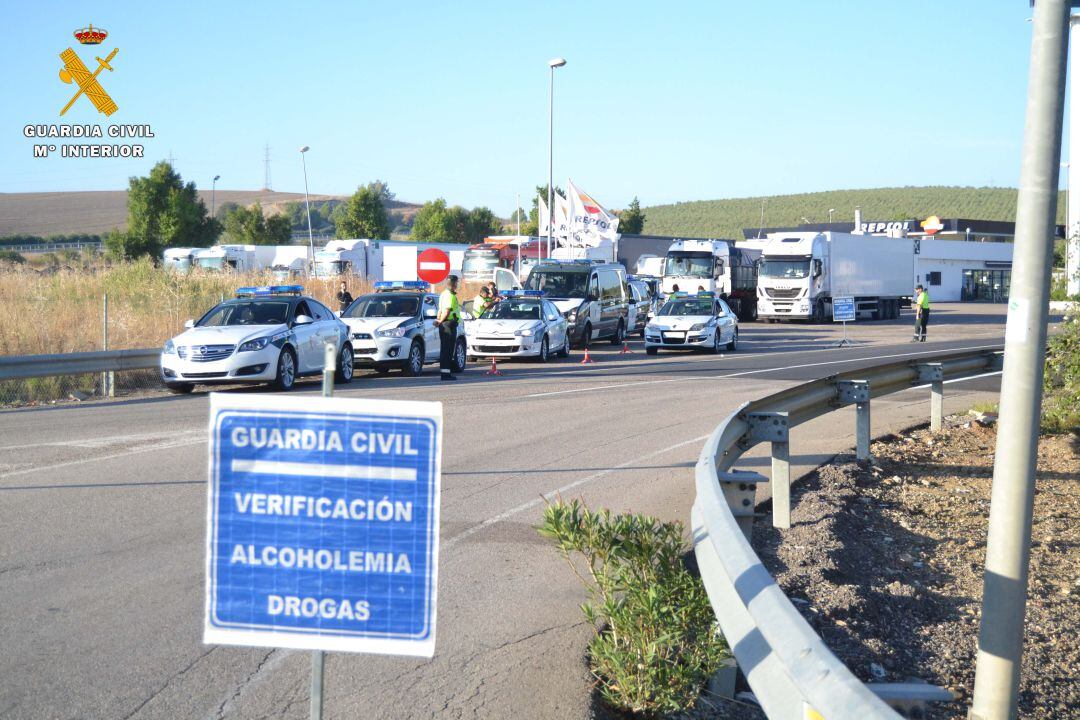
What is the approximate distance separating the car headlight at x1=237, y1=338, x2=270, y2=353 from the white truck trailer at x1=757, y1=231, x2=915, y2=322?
1246 inches

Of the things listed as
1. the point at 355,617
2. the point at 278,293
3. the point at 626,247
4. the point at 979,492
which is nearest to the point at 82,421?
the point at 278,293

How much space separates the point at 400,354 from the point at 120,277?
442 inches

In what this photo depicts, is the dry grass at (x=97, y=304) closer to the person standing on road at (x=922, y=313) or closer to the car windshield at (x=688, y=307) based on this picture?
the car windshield at (x=688, y=307)

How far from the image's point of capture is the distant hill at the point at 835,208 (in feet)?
559

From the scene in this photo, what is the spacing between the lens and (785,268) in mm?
46375

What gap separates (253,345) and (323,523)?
50.5 ft

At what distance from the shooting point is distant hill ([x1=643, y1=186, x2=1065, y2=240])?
170 m

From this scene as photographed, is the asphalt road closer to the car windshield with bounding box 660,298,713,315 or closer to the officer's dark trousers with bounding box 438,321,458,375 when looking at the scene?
the officer's dark trousers with bounding box 438,321,458,375

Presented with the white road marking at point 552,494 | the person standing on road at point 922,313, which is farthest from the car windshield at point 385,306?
the person standing on road at point 922,313

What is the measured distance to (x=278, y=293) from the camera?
66.1 ft

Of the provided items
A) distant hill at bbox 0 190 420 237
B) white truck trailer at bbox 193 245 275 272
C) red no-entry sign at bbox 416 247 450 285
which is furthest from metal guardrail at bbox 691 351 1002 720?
distant hill at bbox 0 190 420 237

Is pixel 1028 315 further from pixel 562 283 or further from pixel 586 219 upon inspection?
pixel 586 219

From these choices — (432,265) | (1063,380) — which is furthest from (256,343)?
(1063,380)

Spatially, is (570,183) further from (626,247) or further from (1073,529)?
(1073,529)
